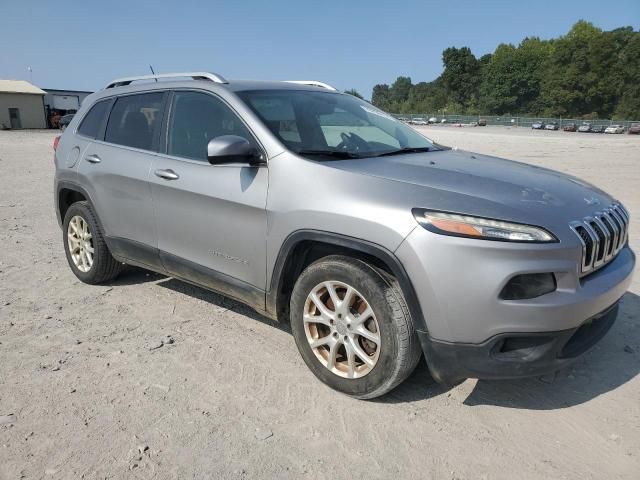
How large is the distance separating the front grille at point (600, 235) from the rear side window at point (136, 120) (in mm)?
3031

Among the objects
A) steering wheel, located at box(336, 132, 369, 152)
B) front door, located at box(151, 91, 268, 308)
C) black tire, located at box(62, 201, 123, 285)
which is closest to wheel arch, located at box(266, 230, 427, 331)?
front door, located at box(151, 91, 268, 308)

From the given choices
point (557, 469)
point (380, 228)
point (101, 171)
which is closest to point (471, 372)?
point (557, 469)

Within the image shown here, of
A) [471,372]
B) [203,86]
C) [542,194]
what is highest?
[203,86]

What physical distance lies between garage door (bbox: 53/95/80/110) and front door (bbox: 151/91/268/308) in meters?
58.0

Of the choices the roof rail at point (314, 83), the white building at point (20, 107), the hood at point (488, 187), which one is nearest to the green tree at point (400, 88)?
the white building at point (20, 107)

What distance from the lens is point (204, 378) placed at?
10.6ft

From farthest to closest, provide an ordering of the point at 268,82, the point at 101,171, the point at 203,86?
1. the point at 101,171
2. the point at 268,82
3. the point at 203,86

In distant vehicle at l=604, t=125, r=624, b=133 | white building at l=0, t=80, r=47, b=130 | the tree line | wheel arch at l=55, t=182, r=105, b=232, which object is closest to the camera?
wheel arch at l=55, t=182, r=105, b=232

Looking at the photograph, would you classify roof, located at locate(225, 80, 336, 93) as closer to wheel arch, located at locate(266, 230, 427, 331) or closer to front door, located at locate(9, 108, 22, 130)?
wheel arch, located at locate(266, 230, 427, 331)

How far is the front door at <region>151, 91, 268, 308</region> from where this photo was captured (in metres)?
3.29

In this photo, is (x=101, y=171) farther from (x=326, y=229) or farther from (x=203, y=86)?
(x=326, y=229)

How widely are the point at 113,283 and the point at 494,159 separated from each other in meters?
3.61

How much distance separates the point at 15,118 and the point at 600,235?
55324 mm

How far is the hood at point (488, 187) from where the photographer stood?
2.58 metres
